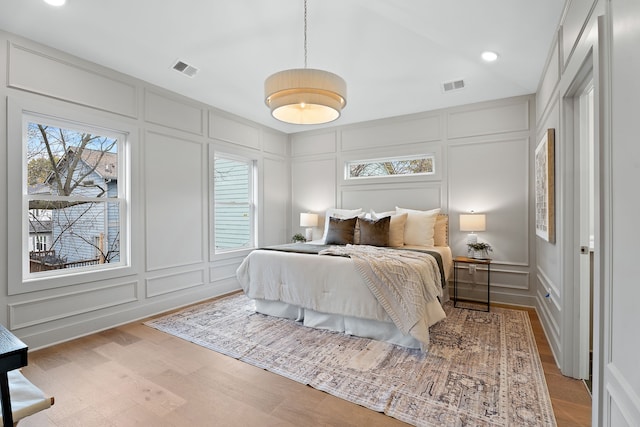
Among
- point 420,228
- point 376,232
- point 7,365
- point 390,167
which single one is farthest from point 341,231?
point 7,365

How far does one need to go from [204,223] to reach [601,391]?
403cm

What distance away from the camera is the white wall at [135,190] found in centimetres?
259

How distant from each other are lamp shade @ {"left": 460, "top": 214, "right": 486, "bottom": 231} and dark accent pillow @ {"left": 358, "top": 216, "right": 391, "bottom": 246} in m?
0.90

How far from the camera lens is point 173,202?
3.82m

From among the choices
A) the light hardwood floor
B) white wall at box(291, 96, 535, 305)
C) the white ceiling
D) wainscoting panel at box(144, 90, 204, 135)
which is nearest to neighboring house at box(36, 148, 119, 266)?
wainscoting panel at box(144, 90, 204, 135)

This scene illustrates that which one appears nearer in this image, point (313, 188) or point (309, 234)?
point (309, 234)

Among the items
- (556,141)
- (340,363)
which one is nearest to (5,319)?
(340,363)

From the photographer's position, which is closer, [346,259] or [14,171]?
[14,171]

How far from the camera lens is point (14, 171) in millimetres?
2584

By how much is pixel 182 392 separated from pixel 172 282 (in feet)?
6.48

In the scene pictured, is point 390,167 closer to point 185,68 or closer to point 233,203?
point 233,203

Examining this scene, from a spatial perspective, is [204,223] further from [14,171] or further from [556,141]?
[556,141]

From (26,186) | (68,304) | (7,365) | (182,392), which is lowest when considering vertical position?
(182,392)

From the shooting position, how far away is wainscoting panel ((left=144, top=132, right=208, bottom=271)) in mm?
3588
